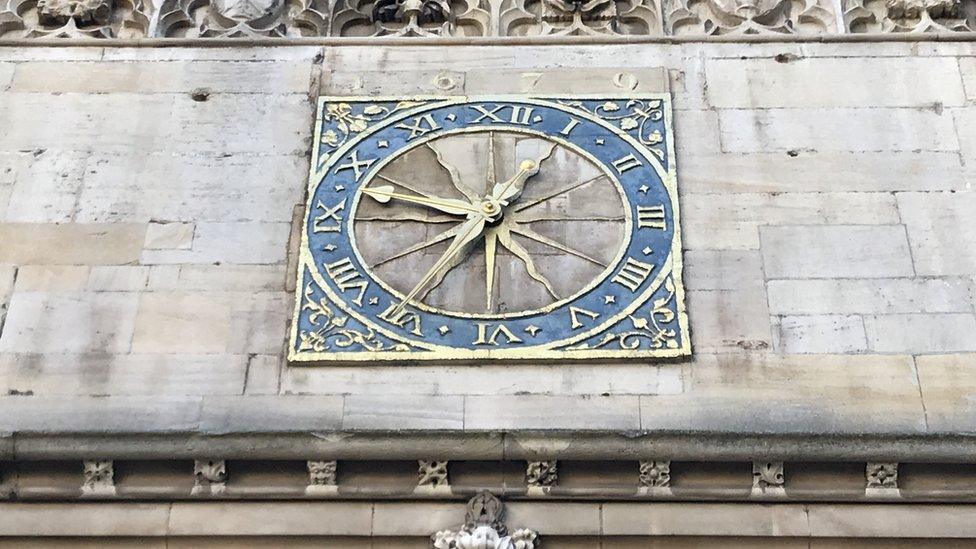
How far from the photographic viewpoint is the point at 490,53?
1202cm

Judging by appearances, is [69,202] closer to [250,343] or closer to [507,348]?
[250,343]

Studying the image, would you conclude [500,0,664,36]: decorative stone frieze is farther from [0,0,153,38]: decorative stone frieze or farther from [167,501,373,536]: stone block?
[167,501,373,536]: stone block

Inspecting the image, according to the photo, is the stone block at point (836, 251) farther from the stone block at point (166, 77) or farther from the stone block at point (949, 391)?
Answer: the stone block at point (166, 77)

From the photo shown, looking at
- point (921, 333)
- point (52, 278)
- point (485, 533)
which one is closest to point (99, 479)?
point (52, 278)

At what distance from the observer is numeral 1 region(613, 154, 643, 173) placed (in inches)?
440

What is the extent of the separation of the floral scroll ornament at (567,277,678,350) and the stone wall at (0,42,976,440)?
159 mm

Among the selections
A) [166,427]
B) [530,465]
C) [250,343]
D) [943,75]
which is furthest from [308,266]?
[943,75]

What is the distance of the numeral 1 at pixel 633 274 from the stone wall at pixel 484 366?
12.4 inches

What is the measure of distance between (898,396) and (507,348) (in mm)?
2460

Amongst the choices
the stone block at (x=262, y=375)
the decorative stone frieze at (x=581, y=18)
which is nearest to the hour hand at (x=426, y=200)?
the stone block at (x=262, y=375)

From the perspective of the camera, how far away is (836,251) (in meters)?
10.6

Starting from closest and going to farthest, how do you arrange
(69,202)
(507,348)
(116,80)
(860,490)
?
1. (860,490)
2. (507,348)
3. (69,202)
4. (116,80)

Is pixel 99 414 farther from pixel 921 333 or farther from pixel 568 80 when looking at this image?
pixel 921 333

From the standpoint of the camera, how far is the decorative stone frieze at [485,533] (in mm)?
9125
